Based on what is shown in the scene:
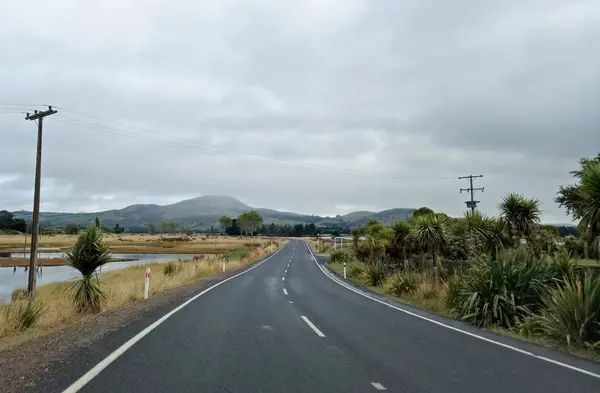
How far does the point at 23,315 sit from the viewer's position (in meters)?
11.6

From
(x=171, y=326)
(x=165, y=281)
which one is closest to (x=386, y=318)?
(x=171, y=326)

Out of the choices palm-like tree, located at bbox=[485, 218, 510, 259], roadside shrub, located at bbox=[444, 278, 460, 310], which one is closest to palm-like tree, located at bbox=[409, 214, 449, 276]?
palm-like tree, located at bbox=[485, 218, 510, 259]

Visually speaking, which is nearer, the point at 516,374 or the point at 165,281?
the point at 516,374

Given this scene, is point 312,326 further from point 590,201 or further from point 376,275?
point 376,275

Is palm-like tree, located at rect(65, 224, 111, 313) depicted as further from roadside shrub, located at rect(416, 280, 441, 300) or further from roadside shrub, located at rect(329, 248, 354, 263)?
roadside shrub, located at rect(329, 248, 354, 263)

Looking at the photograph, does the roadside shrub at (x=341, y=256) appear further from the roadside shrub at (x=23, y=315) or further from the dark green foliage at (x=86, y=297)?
the roadside shrub at (x=23, y=315)

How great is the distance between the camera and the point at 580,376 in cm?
676

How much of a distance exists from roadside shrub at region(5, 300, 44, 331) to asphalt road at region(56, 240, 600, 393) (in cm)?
344

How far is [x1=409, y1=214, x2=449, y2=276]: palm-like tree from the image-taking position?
21516mm

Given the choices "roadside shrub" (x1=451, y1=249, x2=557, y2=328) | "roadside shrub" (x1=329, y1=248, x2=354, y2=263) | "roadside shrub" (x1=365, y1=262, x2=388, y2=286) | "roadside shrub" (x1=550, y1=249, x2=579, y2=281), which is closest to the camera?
"roadside shrub" (x1=451, y1=249, x2=557, y2=328)

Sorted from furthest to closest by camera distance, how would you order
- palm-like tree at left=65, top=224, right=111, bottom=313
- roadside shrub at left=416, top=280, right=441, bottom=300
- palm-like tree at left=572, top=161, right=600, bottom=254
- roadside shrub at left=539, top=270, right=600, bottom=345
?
roadside shrub at left=416, top=280, right=441, bottom=300 < palm-like tree at left=65, top=224, right=111, bottom=313 < palm-like tree at left=572, top=161, right=600, bottom=254 < roadside shrub at left=539, top=270, right=600, bottom=345

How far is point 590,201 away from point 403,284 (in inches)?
358

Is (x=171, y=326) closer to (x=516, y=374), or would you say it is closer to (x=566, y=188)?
(x=516, y=374)

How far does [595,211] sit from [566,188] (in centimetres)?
3759
